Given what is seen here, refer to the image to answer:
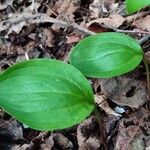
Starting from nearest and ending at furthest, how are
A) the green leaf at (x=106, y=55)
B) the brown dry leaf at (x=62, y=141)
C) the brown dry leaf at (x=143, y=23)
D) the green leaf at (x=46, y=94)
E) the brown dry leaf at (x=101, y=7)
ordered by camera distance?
the green leaf at (x=46, y=94)
the green leaf at (x=106, y=55)
the brown dry leaf at (x=62, y=141)
the brown dry leaf at (x=143, y=23)
the brown dry leaf at (x=101, y=7)

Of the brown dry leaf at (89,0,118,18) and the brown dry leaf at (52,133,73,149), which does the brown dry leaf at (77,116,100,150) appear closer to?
the brown dry leaf at (52,133,73,149)

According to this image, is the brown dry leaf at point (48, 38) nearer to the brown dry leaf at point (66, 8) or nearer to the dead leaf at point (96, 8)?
the brown dry leaf at point (66, 8)

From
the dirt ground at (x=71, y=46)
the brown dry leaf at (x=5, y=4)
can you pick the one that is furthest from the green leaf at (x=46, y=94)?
the brown dry leaf at (x=5, y=4)

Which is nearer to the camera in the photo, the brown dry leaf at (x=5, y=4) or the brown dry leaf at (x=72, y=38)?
the brown dry leaf at (x=72, y=38)

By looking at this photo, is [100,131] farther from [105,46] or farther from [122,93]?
[105,46]

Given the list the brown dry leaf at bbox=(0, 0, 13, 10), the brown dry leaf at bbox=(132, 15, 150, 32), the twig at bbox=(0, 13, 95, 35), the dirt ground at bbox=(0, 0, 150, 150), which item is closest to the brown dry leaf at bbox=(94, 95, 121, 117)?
the dirt ground at bbox=(0, 0, 150, 150)

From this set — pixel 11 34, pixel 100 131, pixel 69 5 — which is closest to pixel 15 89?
pixel 100 131

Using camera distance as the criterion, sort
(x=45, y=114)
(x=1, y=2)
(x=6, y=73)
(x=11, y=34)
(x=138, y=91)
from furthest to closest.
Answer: (x=1, y=2), (x=11, y=34), (x=138, y=91), (x=6, y=73), (x=45, y=114)
